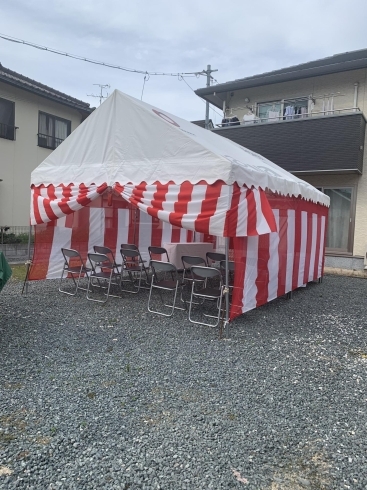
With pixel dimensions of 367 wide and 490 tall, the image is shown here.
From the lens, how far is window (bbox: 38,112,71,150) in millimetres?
11492

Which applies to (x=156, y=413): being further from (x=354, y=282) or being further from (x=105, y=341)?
(x=354, y=282)

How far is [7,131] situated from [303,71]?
8.32m

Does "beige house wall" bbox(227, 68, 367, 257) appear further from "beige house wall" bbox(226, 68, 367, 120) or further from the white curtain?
the white curtain

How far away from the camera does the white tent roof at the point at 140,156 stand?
4094 millimetres

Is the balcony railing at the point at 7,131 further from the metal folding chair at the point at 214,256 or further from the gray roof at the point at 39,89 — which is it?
the metal folding chair at the point at 214,256

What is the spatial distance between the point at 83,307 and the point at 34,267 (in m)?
1.45

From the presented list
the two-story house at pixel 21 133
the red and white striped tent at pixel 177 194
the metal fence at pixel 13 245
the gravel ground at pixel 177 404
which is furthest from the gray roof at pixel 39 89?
the gravel ground at pixel 177 404

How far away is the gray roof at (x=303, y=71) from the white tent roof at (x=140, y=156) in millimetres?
4928

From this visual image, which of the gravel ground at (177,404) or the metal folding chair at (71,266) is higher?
the metal folding chair at (71,266)

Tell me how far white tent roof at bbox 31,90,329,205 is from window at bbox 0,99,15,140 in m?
5.75

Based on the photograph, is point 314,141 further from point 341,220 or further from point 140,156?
point 140,156

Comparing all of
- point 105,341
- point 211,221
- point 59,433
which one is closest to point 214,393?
point 59,433

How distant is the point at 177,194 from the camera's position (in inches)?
167

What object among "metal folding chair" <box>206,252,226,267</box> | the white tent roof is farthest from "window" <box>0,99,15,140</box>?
"metal folding chair" <box>206,252,226,267</box>
